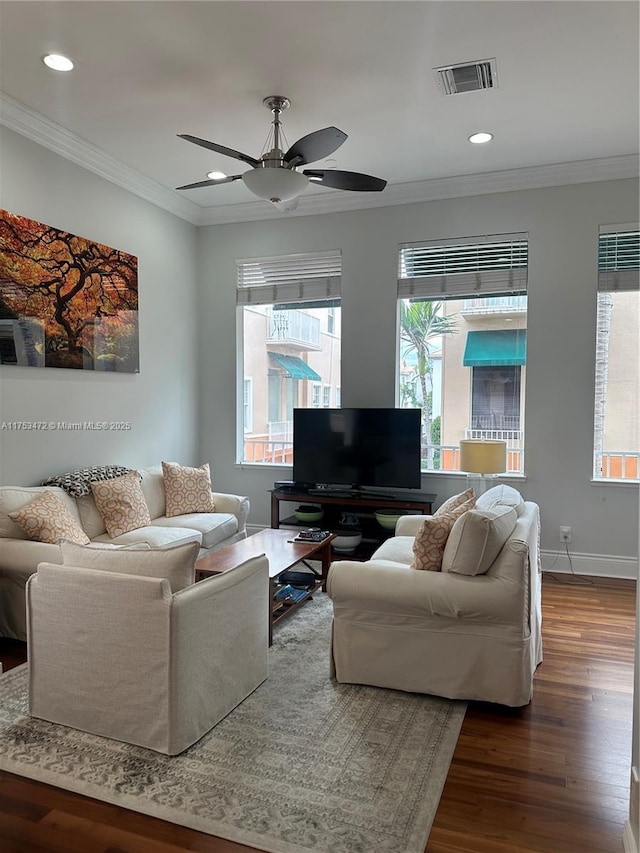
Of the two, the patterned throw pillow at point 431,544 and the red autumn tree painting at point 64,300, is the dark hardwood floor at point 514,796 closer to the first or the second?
the patterned throw pillow at point 431,544

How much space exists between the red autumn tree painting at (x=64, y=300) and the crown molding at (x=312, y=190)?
589 millimetres

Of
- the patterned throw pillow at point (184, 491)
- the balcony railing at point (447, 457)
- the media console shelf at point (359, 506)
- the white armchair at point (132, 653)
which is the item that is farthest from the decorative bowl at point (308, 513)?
the white armchair at point (132, 653)

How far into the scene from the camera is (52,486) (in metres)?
4.08

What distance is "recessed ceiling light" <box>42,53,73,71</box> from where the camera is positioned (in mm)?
3244

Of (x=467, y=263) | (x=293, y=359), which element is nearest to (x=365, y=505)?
(x=293, y=359)

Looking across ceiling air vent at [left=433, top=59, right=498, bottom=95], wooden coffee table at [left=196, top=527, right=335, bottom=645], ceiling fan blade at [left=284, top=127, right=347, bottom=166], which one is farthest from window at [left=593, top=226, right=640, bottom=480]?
ceiling fan blade at [left=284, top=127, right=347, bottom=166]

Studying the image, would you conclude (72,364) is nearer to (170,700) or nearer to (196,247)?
(196,247)

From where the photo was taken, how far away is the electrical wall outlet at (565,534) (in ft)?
16.0

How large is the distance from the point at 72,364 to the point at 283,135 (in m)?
2.25

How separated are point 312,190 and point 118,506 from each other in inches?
124

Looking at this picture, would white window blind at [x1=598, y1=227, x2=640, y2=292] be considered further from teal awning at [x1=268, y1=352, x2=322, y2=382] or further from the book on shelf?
the book on shelf

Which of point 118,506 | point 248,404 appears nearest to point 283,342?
point 248,404

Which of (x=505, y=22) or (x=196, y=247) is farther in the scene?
(x=196, y=247)

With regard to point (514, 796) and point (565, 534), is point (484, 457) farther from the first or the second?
point (514, 796)
